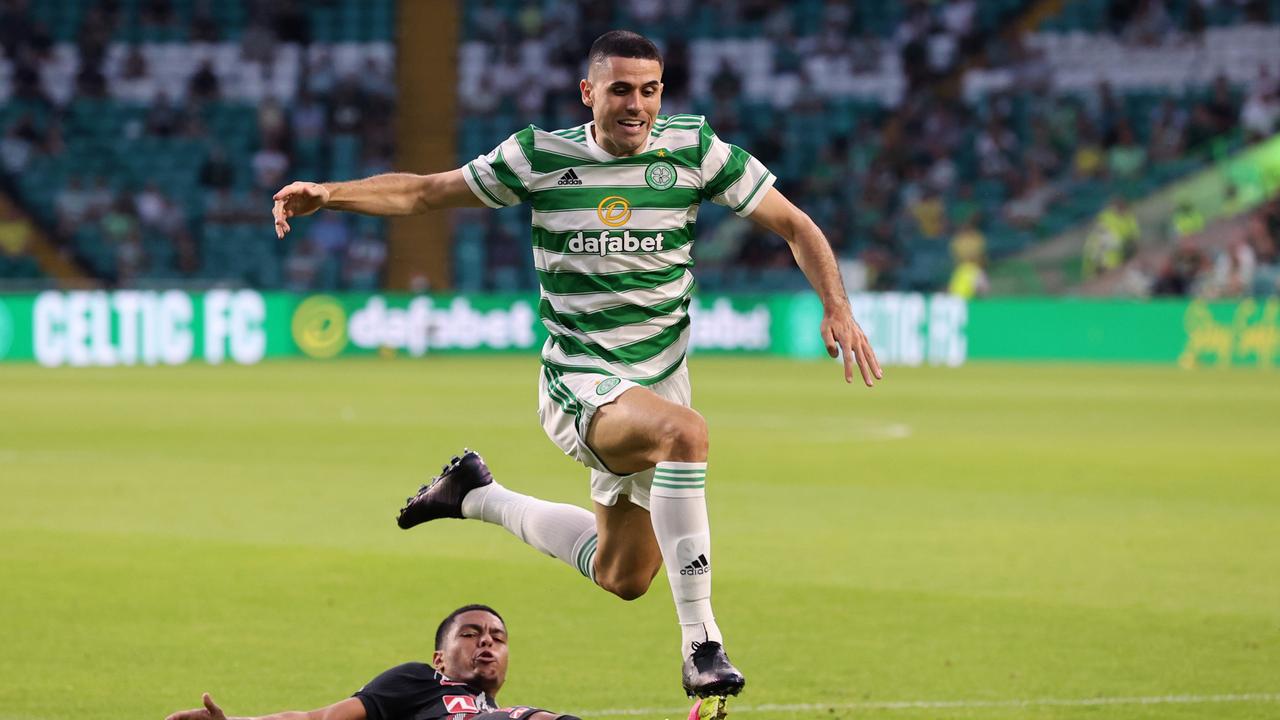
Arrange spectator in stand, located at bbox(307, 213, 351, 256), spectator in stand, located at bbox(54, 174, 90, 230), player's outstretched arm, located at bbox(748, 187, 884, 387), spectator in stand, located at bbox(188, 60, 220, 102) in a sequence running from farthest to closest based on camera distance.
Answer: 1. spectator in stand, located at bbox(188, 60, 220, 102)
2. spectator in stand, located at bbox(307, 213, 351, 256)
3. spectator in stand, located at bbox(54, 174, 90, 230)
4. player's outstretched arm, located at bbox(748, 187, 884, 387)

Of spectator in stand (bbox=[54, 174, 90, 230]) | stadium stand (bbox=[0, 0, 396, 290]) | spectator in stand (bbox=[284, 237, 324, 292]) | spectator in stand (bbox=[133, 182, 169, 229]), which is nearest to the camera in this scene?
spectator in stand (bbox=[284, 237, 324, 292])

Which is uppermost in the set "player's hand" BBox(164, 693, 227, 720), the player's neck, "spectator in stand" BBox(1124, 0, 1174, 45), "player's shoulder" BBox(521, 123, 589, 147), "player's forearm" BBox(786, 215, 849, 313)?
"spectator in stand" BBox(1124, 0, 1174, 45)

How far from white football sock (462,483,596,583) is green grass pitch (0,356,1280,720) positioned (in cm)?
45

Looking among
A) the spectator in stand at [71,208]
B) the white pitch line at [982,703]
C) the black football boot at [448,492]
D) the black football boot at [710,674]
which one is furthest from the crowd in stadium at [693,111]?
the black football boot at [710,674]

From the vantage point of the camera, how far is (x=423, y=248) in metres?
36.2

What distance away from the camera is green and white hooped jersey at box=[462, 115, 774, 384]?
6.16 metres

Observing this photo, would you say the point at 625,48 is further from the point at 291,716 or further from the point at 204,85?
the point at 204,85

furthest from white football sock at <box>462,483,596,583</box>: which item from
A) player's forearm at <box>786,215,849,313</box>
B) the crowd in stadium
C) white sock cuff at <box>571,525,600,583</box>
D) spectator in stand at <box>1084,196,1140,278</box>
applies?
spectator in stand at <box>1084,196,1140,278</box>

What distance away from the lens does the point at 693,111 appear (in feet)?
114

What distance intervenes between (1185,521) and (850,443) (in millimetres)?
5469

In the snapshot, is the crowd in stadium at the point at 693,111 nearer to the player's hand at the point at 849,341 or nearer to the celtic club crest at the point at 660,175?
the celtic club crest at the point at 660,175

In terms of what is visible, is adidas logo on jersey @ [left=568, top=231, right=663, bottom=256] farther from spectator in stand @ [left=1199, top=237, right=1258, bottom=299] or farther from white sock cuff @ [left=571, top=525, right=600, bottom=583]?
spectator in stand @ [left=1199, top=237, right=1258, bottom=299]

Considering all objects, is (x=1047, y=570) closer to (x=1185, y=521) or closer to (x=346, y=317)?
(x=1185, y=521)

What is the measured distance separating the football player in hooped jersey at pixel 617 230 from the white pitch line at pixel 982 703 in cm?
57
